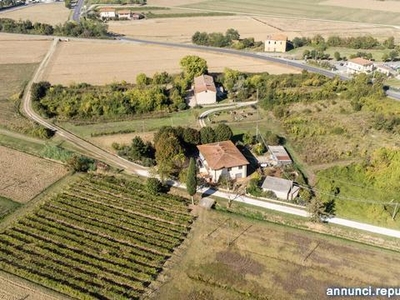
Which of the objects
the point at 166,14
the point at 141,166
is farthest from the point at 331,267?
the point at 166,14

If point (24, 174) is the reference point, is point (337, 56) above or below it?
above

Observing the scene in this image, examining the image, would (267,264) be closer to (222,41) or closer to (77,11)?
(222,41)

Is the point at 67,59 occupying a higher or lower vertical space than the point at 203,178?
higher

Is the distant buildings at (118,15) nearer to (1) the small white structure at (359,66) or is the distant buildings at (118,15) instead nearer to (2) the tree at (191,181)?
(1) the small white structure at (359,66)

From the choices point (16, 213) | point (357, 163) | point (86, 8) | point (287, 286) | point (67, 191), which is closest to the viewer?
point (287, 286)

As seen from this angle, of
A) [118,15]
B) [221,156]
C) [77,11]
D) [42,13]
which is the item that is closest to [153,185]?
[221,156]

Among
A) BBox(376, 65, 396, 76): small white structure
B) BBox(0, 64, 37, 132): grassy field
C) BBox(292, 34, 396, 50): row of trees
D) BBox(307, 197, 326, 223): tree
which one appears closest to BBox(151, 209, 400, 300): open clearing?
BBox(307, 197, 326, 223): tree

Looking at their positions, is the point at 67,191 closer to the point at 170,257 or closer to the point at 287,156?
the point at 170,257

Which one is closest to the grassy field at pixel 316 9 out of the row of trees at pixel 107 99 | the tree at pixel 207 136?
the row of trees at pixel 107 99
